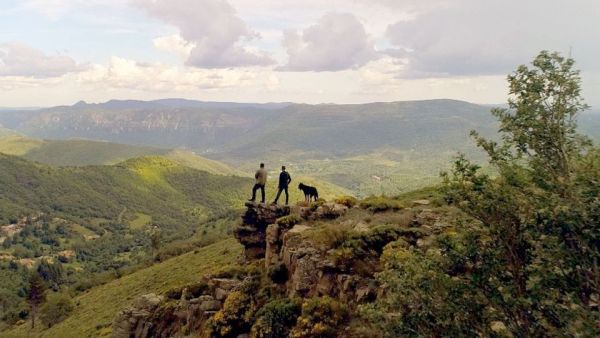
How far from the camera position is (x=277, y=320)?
2841 centimetres

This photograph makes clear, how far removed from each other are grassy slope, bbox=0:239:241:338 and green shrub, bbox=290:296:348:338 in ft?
120

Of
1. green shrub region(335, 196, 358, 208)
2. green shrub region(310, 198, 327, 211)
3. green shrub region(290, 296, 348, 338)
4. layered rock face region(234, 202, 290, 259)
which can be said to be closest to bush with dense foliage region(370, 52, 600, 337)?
green shrub region(290, 296, 348, 338)

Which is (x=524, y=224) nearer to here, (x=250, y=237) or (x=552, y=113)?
(x=552, y=113)

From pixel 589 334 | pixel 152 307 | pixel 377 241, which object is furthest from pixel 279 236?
pixel 589 334

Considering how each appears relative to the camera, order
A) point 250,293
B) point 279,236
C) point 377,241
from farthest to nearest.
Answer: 1. point 279,236
2. point 250,293
3. point 377,241

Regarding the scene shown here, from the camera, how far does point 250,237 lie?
143 ft

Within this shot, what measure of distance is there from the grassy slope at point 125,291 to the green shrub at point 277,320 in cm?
3371

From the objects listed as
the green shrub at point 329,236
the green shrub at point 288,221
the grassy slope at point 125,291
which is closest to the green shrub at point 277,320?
the green shrub at point 329,236

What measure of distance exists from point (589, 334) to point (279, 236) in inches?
1127

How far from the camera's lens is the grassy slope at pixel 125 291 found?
66188mm

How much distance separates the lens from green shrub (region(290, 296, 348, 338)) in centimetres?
2547

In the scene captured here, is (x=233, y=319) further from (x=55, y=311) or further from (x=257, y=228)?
(x=55, y=311)

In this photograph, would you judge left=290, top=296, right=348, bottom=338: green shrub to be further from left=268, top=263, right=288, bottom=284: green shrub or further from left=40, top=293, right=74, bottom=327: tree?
left=40, top=293, right=74, bottom=327: tree

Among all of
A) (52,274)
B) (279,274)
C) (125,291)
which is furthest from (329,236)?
(52,274)
